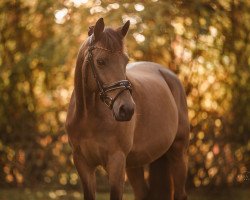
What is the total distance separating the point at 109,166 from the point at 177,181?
1.97 meters

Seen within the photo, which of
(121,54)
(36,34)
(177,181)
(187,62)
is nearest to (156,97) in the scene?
(177,181)

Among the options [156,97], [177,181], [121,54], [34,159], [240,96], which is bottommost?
[34,159]

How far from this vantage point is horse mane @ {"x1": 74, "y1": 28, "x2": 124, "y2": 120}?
534 centimetres

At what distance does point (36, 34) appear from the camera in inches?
436

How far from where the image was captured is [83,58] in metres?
5.61

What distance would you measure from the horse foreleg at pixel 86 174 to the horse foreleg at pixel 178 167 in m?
1.69

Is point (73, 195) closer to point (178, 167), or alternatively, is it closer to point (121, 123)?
point (178, 167)

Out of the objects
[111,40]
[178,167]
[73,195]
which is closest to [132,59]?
[73,195]

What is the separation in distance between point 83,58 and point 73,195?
17.8 feet

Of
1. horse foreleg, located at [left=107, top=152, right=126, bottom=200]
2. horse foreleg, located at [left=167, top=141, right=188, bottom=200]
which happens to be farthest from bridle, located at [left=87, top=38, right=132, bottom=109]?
horse foreleg, located at [left=167, top=141, right=188, bottom=200]

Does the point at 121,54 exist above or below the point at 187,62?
above

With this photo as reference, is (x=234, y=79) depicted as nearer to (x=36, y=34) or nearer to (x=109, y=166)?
(x=36, y=34)

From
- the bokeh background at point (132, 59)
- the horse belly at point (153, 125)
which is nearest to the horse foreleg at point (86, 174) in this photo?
the horse belly at point (153, 125)

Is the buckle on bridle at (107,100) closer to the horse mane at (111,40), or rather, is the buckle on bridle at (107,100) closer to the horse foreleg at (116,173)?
the horse mane at (111,40)
